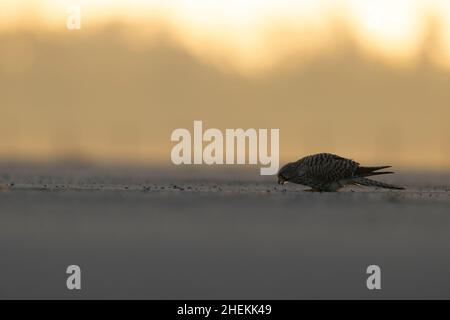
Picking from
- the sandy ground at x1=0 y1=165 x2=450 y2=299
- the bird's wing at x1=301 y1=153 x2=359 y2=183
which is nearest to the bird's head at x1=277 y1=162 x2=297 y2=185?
the bird's wing at x1=301 y1=153 x2=359 y2=183

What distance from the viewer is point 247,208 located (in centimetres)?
1817

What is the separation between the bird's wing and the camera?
2250 cm

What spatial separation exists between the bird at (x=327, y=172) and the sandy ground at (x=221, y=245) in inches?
66.1

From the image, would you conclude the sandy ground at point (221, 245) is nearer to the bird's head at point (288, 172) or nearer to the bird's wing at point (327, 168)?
the bird's wing at point (327, 168)

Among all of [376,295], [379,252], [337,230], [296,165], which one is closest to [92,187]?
[296,165]

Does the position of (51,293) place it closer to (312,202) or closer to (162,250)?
(162,250)

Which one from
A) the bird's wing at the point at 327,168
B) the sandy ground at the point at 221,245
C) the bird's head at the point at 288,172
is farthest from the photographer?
the bird's head at the point at 288,172

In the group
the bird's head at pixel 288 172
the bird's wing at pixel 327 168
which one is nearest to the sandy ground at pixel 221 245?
the bird's wing at pixel 327 168

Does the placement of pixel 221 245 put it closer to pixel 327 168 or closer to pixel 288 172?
pixel 327 168

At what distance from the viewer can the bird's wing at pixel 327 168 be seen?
73.8ft

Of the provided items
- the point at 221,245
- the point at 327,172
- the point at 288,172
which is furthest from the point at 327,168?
the point at 221,245

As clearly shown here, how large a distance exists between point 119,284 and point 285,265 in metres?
2.47

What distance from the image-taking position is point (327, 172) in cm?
2250

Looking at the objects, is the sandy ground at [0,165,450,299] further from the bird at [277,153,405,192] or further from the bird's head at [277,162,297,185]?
the bird's head at [277,162,297,185]
